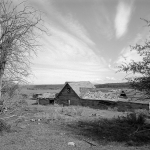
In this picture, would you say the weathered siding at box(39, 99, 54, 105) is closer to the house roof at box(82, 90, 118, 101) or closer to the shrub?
the house roof at box(82, 90, 118, 101)

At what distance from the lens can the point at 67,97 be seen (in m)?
32.2

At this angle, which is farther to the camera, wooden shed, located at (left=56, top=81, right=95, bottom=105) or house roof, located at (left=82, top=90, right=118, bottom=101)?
wooden shed, located at (left=56, top=81, right=95, bottom=105)

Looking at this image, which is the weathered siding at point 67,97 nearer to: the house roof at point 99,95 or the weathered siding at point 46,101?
the house roof at point 99,95

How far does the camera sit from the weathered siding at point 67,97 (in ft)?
100

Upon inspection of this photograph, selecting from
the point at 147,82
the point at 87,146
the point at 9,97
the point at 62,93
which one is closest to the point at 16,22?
the point at 9,97

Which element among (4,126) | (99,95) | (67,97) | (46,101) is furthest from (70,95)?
(4,126)

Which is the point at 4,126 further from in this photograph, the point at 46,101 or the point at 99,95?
the point at 46,101

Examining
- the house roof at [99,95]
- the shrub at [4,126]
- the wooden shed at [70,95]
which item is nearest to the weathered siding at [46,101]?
the wooden shed at [70,95]

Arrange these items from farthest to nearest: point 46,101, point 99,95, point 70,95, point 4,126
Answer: point 46,101 < point 70,95 < point 99,95 < point 4,126

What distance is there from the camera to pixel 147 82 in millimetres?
6758

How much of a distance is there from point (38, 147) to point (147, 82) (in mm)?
6001

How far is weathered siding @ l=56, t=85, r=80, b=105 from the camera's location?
30.5m

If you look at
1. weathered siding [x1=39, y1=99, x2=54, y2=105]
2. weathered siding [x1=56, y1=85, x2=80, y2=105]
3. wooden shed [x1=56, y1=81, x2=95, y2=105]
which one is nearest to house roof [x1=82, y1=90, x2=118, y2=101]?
wooden shed [x1=56, y1=81, x2=95, y2=105]

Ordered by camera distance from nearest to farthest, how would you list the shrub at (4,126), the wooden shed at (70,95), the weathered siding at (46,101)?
1. the shrub at (4,126)
2. the wooden shed at (70,95)
3. the weathered siding at (46,101)
